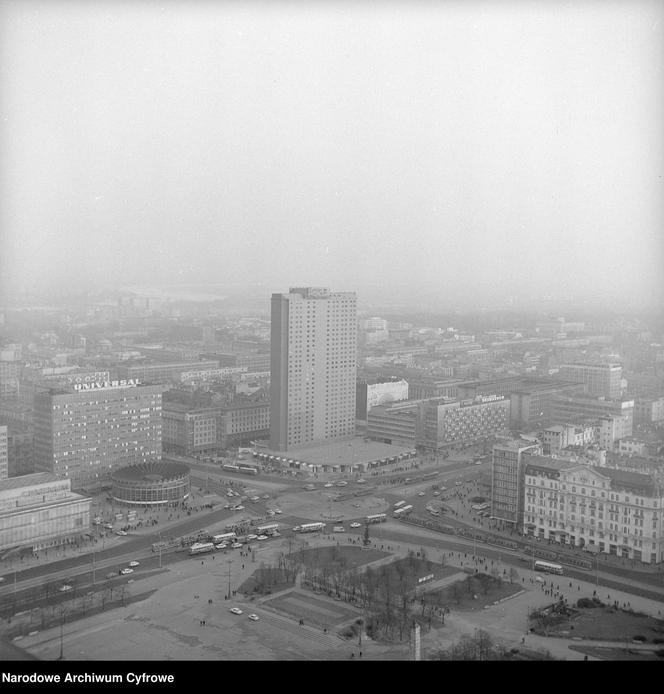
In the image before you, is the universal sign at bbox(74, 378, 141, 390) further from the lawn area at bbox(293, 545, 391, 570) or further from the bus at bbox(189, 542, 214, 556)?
the lawn area at bbox(293, 545, 391, 570)

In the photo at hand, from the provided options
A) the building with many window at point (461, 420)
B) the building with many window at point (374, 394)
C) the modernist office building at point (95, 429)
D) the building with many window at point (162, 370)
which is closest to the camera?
the modernist office building at point (95, 429)

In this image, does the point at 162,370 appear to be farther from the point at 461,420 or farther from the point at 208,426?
the point at 461,420

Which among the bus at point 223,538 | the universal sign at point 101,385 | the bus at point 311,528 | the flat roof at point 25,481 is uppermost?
the universal sign at point 101,385

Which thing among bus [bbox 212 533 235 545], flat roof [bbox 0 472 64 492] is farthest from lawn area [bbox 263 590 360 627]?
flat roof [bbox 0 472 64 492]

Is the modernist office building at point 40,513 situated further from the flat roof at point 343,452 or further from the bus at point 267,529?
the flat roof at point 343,452

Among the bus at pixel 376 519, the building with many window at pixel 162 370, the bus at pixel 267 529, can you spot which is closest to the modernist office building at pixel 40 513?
the bus at pixel 267 529
